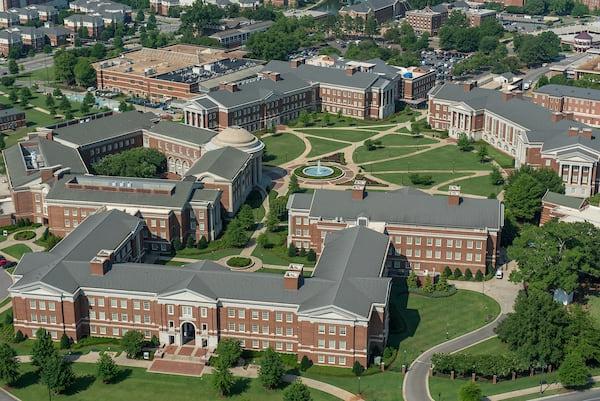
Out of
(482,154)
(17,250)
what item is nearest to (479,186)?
(482,154)

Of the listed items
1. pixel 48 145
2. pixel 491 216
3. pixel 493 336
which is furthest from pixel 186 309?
pixel 48 145

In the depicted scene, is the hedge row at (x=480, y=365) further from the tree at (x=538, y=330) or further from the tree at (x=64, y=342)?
the tree at (x=64, y=342)

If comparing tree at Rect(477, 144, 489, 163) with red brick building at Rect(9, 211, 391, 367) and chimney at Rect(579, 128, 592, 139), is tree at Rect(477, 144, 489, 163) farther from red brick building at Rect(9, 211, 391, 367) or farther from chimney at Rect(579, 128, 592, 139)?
red brick building at Rect(9, 211, 391, 367)

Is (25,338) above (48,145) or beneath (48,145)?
beneath

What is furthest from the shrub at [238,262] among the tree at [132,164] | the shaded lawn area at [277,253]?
the tree at [132,164]

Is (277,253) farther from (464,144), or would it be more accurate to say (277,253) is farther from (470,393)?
(464,144)

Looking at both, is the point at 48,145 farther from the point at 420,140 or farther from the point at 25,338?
the point at 420,140
